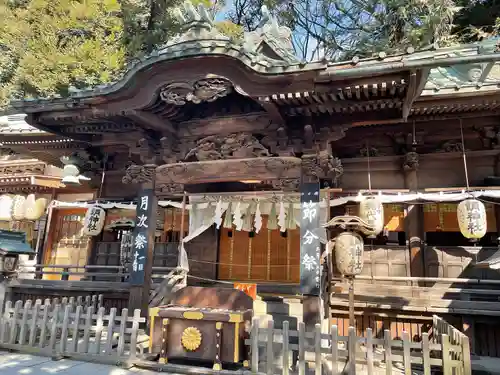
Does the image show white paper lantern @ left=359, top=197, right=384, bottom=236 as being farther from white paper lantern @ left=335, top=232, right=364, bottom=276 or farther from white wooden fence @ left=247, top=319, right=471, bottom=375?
white wooden fence @ left=247, top=319, right=471, bottom=375

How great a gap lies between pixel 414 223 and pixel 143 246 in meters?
6.79

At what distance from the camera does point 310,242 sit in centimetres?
690

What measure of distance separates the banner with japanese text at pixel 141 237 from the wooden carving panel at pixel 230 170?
1.68 feet

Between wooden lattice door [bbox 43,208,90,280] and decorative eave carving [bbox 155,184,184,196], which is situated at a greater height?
decorative eave carving [bbox 155,184,184,196]

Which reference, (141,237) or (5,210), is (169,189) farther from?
(5,210)

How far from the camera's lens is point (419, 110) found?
7.32m

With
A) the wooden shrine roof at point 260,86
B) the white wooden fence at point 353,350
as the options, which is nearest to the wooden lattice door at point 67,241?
the wooden shrine roof at point 260,86

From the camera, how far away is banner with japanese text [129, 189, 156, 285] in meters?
8.00

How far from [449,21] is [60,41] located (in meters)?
18.7

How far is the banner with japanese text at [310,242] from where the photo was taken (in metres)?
6.68

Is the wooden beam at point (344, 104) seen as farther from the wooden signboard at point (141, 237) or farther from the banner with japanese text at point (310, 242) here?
the wooden signboard at point (141, 237)

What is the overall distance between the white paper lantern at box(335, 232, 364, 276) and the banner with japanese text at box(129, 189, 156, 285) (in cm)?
427

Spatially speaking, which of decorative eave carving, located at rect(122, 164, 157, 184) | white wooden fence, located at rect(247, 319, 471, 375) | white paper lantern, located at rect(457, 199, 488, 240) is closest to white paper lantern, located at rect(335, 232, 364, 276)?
white wooden fence, located at rect(247, 319, 471, 375)

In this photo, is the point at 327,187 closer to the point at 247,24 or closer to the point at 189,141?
the point at 189,141
